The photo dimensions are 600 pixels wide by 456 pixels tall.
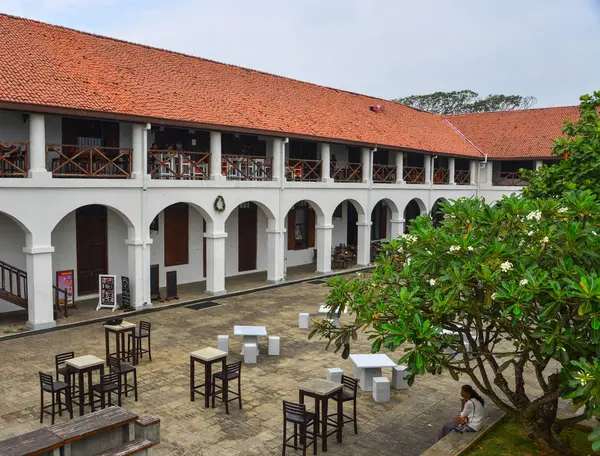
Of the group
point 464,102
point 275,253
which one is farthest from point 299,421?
point 464,102

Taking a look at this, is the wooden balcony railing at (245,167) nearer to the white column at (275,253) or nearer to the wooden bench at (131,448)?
the white column at (275,253)

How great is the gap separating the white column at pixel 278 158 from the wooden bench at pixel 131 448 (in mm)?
14440

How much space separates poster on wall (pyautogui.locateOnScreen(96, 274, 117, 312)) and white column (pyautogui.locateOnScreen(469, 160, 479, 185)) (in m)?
22.0

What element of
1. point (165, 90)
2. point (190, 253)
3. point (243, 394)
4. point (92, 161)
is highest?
point (165, 90)

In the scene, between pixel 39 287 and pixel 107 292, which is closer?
pixel 39 287

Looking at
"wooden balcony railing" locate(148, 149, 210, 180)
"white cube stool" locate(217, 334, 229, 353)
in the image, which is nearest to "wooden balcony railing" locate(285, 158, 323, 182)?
"wooden balcony railing" locate(148, 149, 210, 180)

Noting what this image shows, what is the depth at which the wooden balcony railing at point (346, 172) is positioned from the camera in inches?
943

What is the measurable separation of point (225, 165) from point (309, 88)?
8736 millimetres

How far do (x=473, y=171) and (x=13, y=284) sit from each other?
79.7ft

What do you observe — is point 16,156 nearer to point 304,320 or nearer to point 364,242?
point 304,320

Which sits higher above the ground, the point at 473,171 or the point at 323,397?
the point at 473,171

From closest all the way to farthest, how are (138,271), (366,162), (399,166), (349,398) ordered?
(349,398)
(138,271)
(366,162)
(399,166)

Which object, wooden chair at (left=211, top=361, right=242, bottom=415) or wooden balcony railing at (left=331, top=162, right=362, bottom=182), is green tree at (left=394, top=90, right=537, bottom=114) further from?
wooden chair at (left=211, top=361, right=242, bottom=415)

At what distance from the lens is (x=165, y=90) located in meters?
18.2
